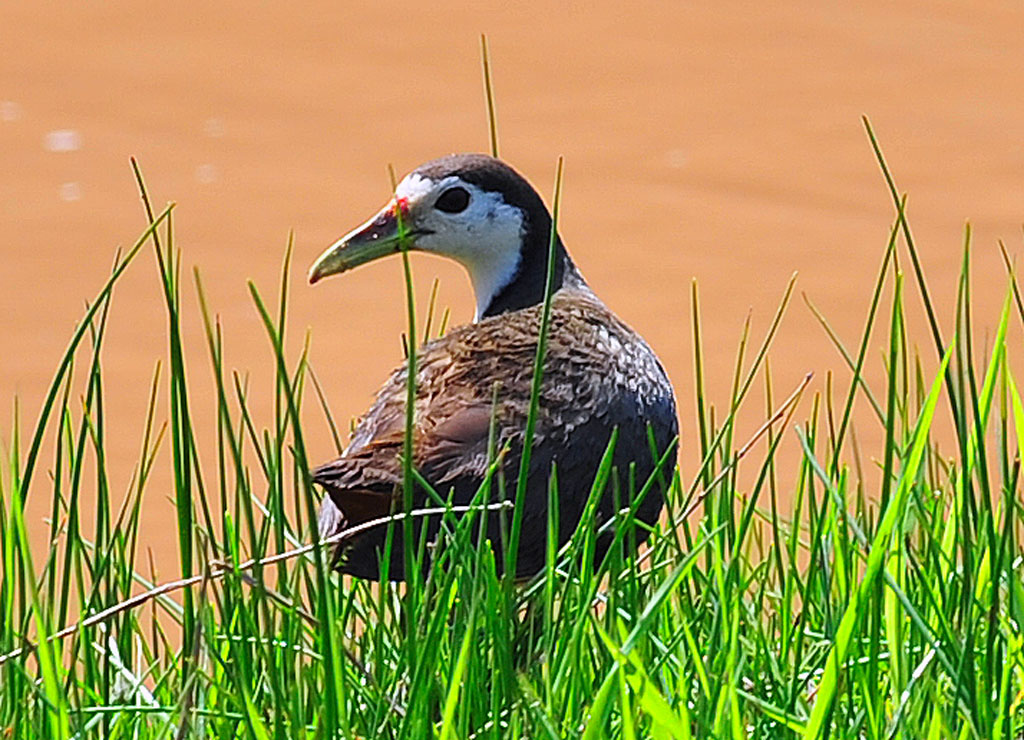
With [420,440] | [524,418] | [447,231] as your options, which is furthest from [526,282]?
[420,440]

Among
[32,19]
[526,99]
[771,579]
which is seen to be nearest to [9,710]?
[771,579]

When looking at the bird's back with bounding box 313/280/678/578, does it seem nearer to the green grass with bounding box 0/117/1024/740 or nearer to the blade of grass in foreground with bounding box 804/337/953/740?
the green grass with bounding box 0/117/1024/740

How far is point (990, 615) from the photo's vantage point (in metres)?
1.47

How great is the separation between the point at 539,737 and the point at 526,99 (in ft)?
23.1

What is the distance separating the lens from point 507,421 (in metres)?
2.69

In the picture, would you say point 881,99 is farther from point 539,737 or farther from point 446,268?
point 539,737

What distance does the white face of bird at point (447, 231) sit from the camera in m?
3.55

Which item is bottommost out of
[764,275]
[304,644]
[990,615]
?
[764,275]

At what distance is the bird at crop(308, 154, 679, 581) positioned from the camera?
2367 millimetres

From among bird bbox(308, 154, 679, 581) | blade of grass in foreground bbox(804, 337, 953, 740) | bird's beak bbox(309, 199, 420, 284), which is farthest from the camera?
bird's beak bbox(309, 199, 420, 284)

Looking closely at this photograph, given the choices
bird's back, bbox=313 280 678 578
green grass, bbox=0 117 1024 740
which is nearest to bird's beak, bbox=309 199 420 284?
bird's back, bbox=313 280 678 578

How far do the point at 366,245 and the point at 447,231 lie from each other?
156 millimetres

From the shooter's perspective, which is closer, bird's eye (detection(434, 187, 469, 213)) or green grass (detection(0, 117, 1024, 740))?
green grass (detection(0, 117, 1024, 740))

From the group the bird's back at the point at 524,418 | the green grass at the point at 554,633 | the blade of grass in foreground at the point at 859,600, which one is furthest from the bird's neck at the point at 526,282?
the blade of grass in foreground at the point at 859,600
